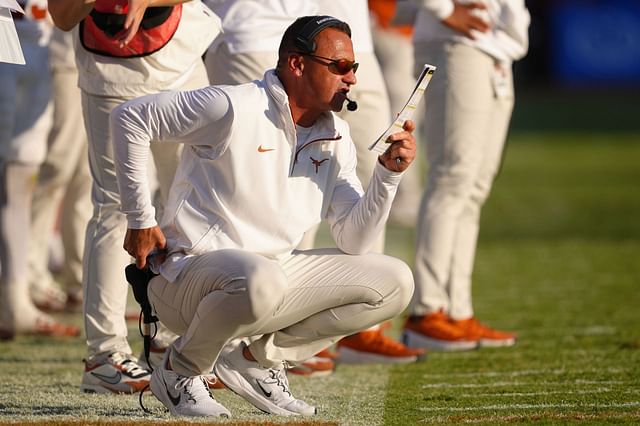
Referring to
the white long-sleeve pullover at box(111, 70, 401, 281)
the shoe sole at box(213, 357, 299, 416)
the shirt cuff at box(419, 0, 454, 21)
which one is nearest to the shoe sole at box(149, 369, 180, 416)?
the shoe sole at box(213, 357, 299, 416)

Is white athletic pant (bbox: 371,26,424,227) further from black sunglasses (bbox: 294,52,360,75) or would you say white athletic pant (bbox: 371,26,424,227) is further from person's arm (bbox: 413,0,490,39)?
black sunglasses (bbox: 294,52,360,75)

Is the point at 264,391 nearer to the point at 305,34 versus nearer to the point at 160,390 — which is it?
the point at 160,390

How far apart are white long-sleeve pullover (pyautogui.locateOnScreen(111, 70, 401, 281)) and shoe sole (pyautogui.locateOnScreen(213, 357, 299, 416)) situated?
0.42 metres

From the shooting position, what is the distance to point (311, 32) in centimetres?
442

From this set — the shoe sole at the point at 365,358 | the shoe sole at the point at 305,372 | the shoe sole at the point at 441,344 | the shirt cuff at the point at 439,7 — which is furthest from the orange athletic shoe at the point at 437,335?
the shirt cuff at the point at 439,7

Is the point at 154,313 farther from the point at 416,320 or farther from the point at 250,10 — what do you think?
the point at 416,320

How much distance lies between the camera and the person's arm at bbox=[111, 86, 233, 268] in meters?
4.29

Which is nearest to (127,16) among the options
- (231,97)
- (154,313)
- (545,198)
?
(231,97)

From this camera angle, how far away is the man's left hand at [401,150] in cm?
430

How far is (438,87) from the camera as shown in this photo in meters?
6.35

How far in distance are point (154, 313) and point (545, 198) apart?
9.55 metres

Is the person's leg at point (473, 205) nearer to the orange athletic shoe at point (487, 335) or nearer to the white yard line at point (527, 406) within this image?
the orange athletic shoe at point (487, 335)

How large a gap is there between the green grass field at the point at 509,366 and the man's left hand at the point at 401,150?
860 millimetres

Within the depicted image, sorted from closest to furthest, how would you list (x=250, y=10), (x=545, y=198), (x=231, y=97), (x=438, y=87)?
(x=231, y=97) < (x=250, y=10) < (x=438, y=87) < (x=545, y=198)
